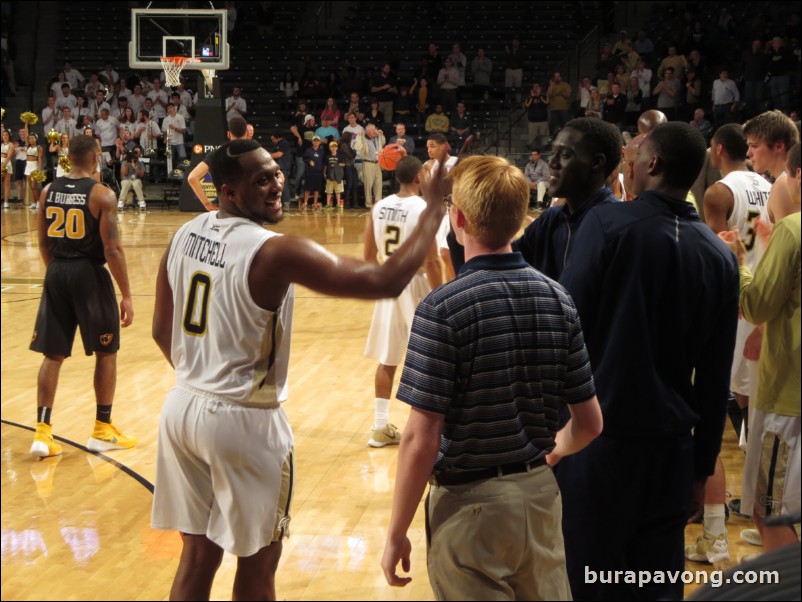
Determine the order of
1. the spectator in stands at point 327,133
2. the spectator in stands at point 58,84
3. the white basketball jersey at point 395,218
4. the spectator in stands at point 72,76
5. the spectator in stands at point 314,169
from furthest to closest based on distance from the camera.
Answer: the spectator in stands at point 72,76
the spectator in stands at point 58,84
the spectator in stands at point 327,133
the spectator in stands at point 314,169
the white basketball jersey at point 395,218

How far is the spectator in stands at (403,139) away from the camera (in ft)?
68.9

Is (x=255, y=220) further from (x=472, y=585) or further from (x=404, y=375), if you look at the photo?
(x=472, y=585)

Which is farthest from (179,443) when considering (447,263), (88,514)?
(447,263)

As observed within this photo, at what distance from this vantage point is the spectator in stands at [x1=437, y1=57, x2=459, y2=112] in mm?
23516

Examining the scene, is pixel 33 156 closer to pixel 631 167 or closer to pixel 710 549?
pixel 710 549

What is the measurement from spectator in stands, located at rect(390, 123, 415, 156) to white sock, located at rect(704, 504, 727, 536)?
16805mm

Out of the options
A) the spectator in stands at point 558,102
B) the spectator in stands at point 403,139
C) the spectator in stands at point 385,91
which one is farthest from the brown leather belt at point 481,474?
the spectator in stands at point 385,91

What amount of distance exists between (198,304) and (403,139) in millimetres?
18453

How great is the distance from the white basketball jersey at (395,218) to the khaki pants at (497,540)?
3.74 meters

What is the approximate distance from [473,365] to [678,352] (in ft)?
2.92

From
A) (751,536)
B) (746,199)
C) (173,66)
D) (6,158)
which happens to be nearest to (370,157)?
(173,66)

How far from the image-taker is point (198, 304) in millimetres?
3117

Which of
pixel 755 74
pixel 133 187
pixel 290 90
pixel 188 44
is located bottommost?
pixel 133 187

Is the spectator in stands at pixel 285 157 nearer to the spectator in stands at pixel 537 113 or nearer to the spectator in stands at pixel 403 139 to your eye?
the spectator in stands at pixel 403 139
